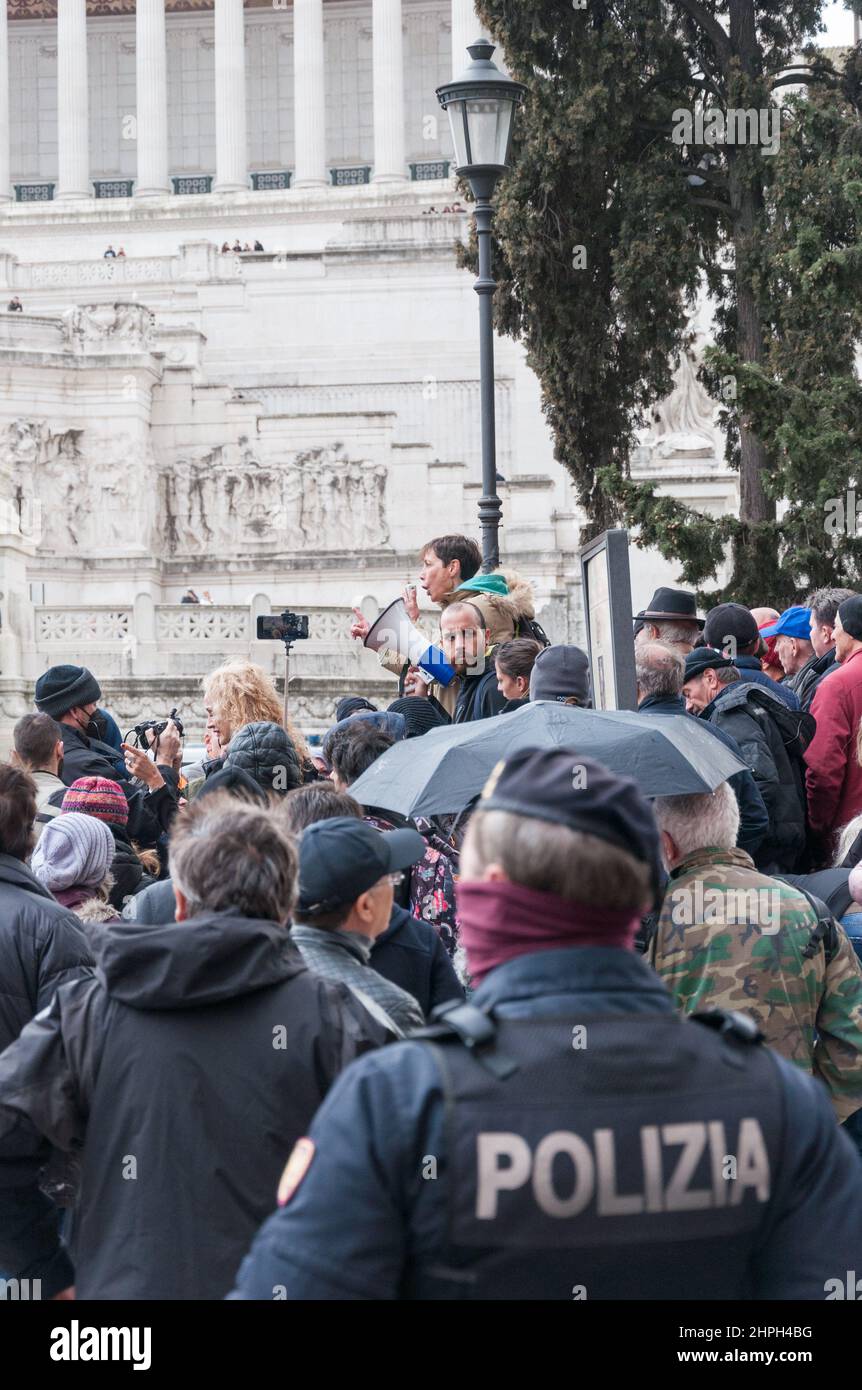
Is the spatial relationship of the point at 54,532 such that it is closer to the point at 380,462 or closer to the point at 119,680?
the point at 380,462

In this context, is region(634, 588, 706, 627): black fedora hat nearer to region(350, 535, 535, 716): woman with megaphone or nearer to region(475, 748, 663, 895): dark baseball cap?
region(350, 535, 535, 716): woman with megaphone

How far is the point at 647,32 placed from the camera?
1775 cm

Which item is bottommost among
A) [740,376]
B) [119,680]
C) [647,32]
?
[119,680]

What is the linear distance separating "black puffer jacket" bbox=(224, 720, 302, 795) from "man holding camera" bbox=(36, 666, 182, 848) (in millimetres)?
1508

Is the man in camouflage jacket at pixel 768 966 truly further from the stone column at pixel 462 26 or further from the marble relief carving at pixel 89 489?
the stone column at pixel 462 26

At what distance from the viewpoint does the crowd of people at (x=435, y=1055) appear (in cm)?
272

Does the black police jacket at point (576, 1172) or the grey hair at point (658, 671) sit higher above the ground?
the grey hair at point (658, 671)

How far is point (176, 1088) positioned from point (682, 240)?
48.6 feet

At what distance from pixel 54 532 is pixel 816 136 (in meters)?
21.6

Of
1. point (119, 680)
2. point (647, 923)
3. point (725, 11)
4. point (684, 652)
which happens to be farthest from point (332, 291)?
point (647, 923)

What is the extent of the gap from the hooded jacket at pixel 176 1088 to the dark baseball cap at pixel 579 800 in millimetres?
958

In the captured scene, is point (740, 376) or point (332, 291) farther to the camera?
point (332, 291)

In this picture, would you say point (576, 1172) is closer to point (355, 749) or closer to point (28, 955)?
point (28, 955)

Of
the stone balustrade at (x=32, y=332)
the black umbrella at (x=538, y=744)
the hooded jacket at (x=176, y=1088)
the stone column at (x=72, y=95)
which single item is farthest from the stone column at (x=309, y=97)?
the hooded jacket at (x=176, y=1088)
